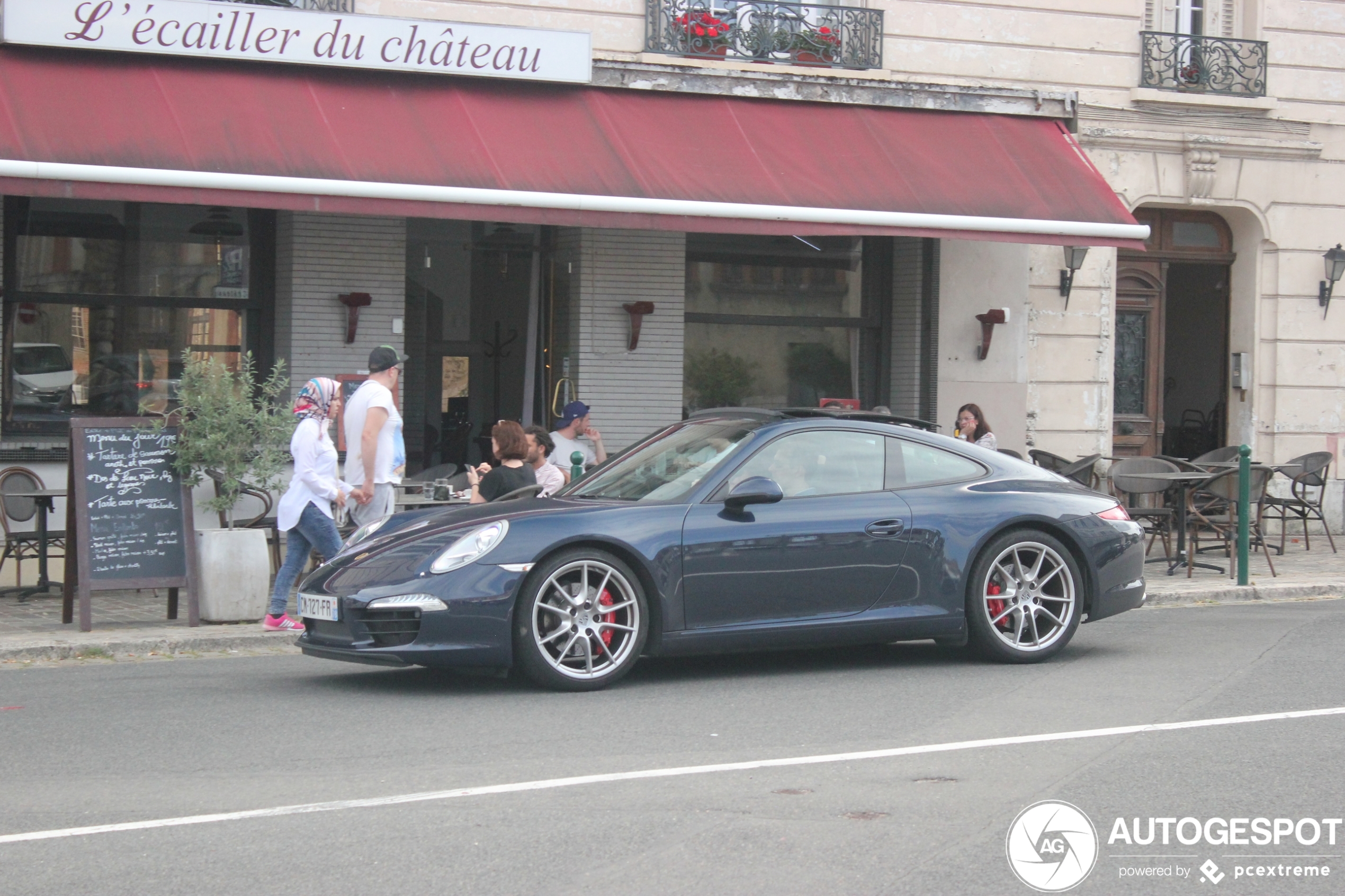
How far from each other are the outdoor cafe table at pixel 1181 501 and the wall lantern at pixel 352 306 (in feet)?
22.6

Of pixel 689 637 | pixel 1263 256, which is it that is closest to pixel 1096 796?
pixel 689 637

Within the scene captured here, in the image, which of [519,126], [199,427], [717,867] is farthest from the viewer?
[519,126]

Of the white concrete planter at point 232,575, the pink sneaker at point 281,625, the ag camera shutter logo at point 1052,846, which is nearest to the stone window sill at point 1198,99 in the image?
the white concrete planter at point 232,575

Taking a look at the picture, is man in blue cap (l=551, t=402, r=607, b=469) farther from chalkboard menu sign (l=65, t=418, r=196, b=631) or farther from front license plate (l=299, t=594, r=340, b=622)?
front license plate (l=299, t=594, r=340, b=622)

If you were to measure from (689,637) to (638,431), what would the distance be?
727 cm

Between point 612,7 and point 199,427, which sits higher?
point 612,7

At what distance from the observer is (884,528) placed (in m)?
7.98

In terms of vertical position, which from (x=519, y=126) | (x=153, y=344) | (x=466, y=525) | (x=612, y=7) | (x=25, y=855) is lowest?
(x=25, y=855)

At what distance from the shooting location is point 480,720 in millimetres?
6789

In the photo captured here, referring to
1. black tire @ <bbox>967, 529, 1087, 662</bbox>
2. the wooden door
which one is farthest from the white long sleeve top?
the wooden door

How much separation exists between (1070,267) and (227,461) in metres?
9.45

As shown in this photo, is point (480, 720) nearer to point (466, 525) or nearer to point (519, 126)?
point (466, 525)

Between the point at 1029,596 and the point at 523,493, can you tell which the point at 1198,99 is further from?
the point at 523,493

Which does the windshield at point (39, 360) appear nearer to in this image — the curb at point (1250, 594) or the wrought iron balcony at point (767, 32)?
the wrought iron balcony at point (767, 32)
